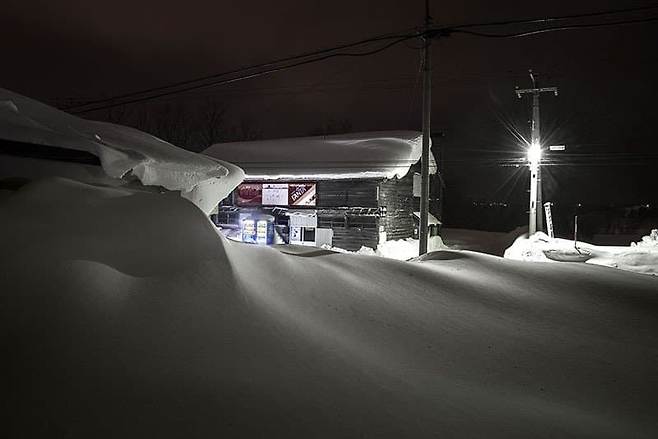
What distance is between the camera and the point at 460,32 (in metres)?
12.2

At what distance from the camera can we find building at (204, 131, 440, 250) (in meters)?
21.5

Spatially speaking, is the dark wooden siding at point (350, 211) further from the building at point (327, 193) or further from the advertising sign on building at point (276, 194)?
the advertising sign on building at point (276, 194)

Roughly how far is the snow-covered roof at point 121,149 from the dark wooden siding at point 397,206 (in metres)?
14.1

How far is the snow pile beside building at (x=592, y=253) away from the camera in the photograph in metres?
14.2

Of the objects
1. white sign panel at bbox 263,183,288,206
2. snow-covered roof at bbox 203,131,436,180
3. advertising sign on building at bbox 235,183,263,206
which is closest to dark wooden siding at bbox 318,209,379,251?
snow-covered roof at bbox 203,131,436,180

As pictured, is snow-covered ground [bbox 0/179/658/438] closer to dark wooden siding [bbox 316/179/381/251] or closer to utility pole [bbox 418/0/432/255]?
utility pole [bbox 418/0/432/255]

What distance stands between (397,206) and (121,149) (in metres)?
18.5

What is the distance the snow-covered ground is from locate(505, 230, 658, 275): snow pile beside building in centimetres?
898

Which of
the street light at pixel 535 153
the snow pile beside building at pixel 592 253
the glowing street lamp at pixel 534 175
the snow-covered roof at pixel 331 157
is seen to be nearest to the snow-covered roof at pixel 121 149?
the snow pile beside building at pixel 592 253

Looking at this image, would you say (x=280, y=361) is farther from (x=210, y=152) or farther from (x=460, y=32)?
(x=210, y=152)

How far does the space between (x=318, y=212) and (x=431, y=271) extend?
1624 centimetres

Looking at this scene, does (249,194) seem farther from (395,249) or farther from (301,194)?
(395,249)

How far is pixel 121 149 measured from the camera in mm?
6887

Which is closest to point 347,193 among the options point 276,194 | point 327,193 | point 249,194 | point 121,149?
point 327,193
